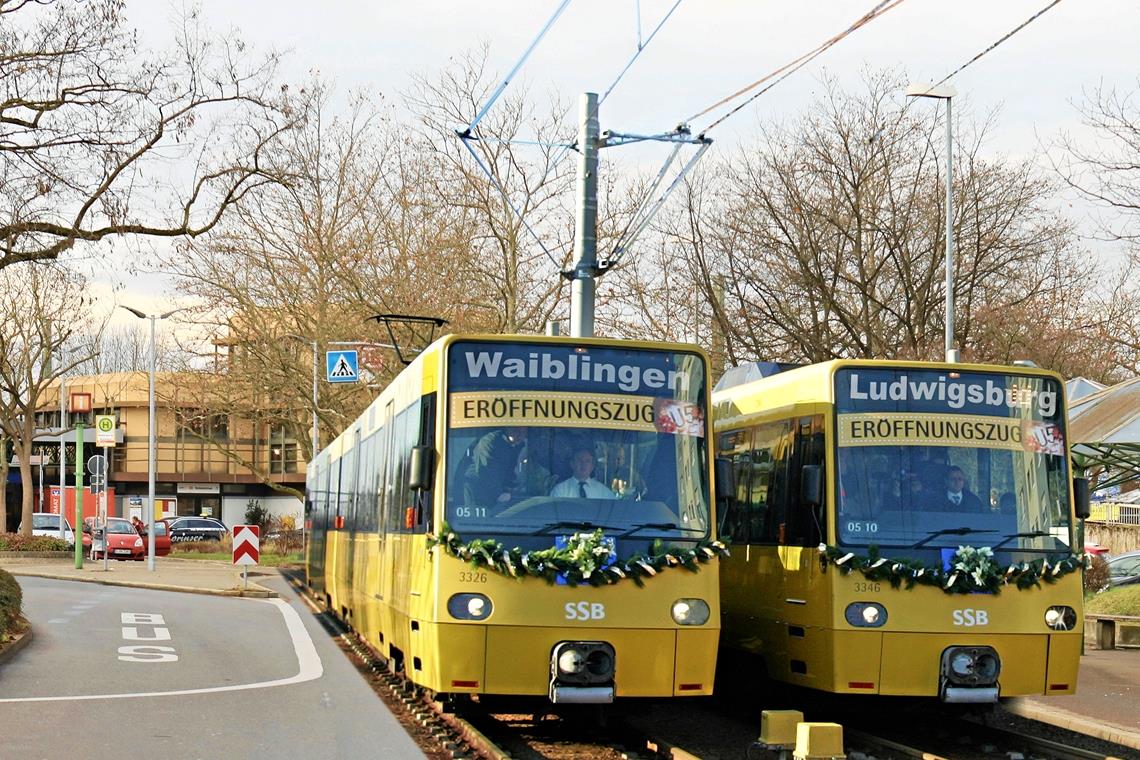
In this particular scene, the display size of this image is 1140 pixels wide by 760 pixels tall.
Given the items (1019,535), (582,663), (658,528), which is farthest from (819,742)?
(1019,535)

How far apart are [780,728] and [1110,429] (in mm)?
11549

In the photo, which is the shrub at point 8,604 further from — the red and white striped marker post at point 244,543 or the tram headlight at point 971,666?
the red and white striped marker post at point 244,543

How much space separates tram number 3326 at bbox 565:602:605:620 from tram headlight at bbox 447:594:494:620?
0.55 metres

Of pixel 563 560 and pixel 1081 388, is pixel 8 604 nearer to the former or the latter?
pixel 563 560

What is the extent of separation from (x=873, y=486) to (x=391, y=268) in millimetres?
28464

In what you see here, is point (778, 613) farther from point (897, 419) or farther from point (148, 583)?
point (148, 583)

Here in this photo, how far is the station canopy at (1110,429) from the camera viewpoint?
19.9 m

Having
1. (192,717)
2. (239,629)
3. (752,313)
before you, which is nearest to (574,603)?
(192,717)

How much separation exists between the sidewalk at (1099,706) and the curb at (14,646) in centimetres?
1006

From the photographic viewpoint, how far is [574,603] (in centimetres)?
1082

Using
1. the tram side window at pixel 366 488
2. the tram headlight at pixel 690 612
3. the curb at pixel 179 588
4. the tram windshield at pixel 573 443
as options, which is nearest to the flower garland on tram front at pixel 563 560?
the tram windshield at pixel 573 443

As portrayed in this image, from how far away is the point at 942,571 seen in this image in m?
11.7

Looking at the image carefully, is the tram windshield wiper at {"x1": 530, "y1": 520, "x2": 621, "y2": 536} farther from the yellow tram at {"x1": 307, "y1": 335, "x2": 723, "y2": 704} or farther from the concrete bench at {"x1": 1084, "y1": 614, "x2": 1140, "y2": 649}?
the concrete bench at {"x1": 1084, "y1": 614, "x2": 1140, "y2": 649}

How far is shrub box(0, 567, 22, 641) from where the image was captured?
1738 centimetres
